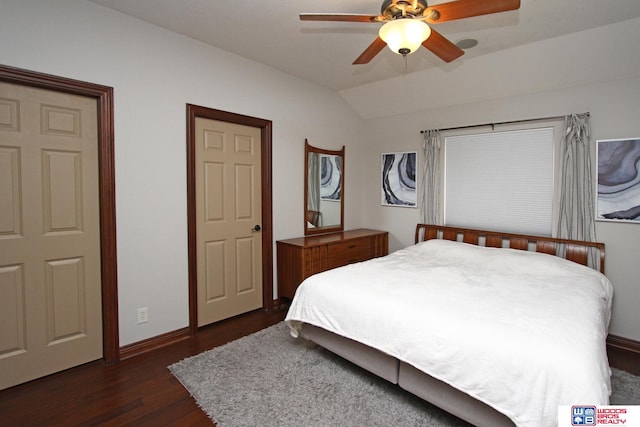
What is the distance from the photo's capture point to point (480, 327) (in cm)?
164

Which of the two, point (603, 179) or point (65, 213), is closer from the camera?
point (65, 213)

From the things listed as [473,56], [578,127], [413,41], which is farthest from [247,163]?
[578,127]

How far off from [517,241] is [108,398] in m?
3.76

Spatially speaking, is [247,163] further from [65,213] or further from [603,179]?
[603,179]

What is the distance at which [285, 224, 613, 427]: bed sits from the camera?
1.40m

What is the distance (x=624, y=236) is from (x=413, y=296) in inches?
88.3

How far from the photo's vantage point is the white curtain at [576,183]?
2.97 metres

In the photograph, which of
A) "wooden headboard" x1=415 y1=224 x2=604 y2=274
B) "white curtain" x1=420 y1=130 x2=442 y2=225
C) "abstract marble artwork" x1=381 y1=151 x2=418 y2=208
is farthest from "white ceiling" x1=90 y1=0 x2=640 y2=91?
"wooden headboard" x1=415 y1=224 x2=604 y2=274

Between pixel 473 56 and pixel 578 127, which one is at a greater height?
pixel 473 56

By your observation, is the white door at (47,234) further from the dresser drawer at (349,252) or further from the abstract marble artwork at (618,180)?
the abstract marble artwork at (618,180)

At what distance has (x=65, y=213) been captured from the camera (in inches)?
90.9

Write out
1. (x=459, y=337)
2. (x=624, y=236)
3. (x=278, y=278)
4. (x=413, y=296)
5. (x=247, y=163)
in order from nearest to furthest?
(x=459, y=337), (x=413, y=296), (x=624, y=236), (x=247, y=163), (x=278, y=278)

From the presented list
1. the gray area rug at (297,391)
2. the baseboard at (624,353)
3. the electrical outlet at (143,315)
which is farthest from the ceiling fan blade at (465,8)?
the electrical outlet at (143,315)

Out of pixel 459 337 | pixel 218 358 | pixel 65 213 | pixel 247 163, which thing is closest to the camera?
pixel 459 337
